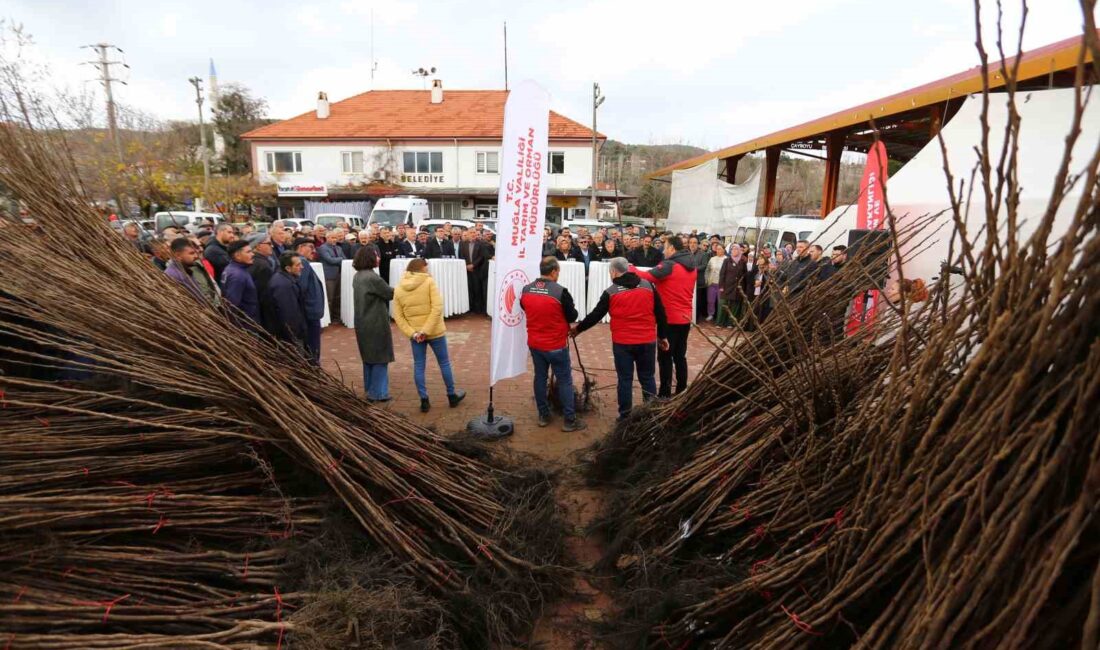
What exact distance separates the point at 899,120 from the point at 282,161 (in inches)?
1191

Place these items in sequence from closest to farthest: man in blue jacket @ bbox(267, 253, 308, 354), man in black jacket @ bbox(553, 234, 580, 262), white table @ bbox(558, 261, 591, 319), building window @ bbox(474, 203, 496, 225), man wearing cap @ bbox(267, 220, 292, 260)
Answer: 1. man in blue jacket @ bbox(267, 253, 308, 354)
2. man wearing cap @ bbox(267, 220, 292, 260)
3. white table @ bbox(558, 261, 591, 319)
4. man in black jacket @ bbox(553, 234, 580, 262)
5. building window @ bbox(474, 203, 496, 225)

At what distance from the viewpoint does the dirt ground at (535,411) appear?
3.01 m

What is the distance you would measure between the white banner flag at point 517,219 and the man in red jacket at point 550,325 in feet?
0.45

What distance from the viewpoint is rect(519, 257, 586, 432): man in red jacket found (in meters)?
5.00

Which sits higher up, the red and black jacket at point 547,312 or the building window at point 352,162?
the building window at point 352,162

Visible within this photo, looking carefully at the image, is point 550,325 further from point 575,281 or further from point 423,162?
point 423,162

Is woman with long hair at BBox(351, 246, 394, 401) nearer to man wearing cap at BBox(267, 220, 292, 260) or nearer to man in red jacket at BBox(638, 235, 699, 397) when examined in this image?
man wearing cap at BBox(267, 220, 292, 260)

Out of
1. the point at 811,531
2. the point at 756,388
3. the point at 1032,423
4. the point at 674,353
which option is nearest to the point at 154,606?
the point at 811,531

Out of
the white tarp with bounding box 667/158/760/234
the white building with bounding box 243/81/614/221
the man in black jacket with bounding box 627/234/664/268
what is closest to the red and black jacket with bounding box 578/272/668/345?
the man in black jacket with bounding box 627/234/664/268

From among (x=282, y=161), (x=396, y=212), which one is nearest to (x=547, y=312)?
(x=396, y=212)

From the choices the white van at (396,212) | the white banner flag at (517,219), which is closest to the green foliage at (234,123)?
the white van at (396,212)

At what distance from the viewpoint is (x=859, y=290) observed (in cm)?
351

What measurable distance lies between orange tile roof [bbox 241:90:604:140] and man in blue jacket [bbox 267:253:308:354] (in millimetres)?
25365

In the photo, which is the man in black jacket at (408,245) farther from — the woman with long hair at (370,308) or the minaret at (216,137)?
the minaret at (216,137)
